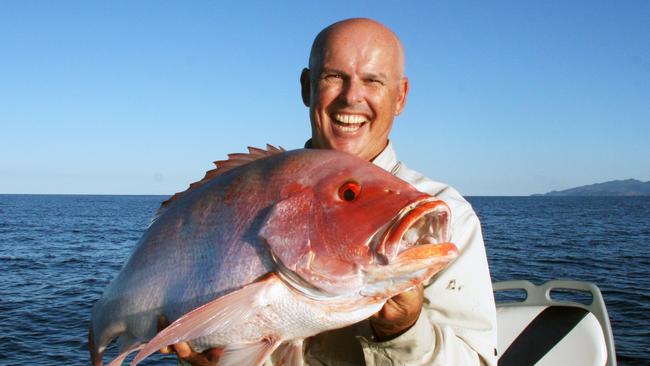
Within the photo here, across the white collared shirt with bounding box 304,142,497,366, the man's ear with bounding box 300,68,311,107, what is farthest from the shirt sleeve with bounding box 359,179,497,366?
the man's ear with bounding box 300,68,311,107

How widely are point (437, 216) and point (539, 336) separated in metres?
3.73

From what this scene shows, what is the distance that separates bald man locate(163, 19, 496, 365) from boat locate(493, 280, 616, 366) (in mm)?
2542

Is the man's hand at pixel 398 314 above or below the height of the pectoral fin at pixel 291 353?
above

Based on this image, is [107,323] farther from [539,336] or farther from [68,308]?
[68,308]

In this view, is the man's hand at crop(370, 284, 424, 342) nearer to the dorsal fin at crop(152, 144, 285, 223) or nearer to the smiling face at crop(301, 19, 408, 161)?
the dorsal fin at crop(152, 144, 285, 223)

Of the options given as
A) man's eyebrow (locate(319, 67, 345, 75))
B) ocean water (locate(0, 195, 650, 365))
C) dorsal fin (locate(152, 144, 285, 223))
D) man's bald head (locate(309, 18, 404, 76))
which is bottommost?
ocean water (locate(0, 195, 650, 365))

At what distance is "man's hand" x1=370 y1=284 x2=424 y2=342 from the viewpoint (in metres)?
2.61

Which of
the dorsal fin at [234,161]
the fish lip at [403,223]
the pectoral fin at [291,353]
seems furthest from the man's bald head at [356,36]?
the pectoral fin at [291,353]

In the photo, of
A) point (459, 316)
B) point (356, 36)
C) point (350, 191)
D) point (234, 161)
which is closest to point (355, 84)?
point (356, 36)

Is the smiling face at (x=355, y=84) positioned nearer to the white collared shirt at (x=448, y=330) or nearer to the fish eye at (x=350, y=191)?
the white collared shirt at (x=448, y=330)

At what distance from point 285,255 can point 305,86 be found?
2.08 meters

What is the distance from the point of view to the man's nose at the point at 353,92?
12.0 feet

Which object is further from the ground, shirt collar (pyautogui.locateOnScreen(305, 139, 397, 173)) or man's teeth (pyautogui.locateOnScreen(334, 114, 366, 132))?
man's teeth (pyautogui.locateOnScreen(334, 114, 366, 132))

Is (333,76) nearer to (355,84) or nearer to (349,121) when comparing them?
(355,84)
